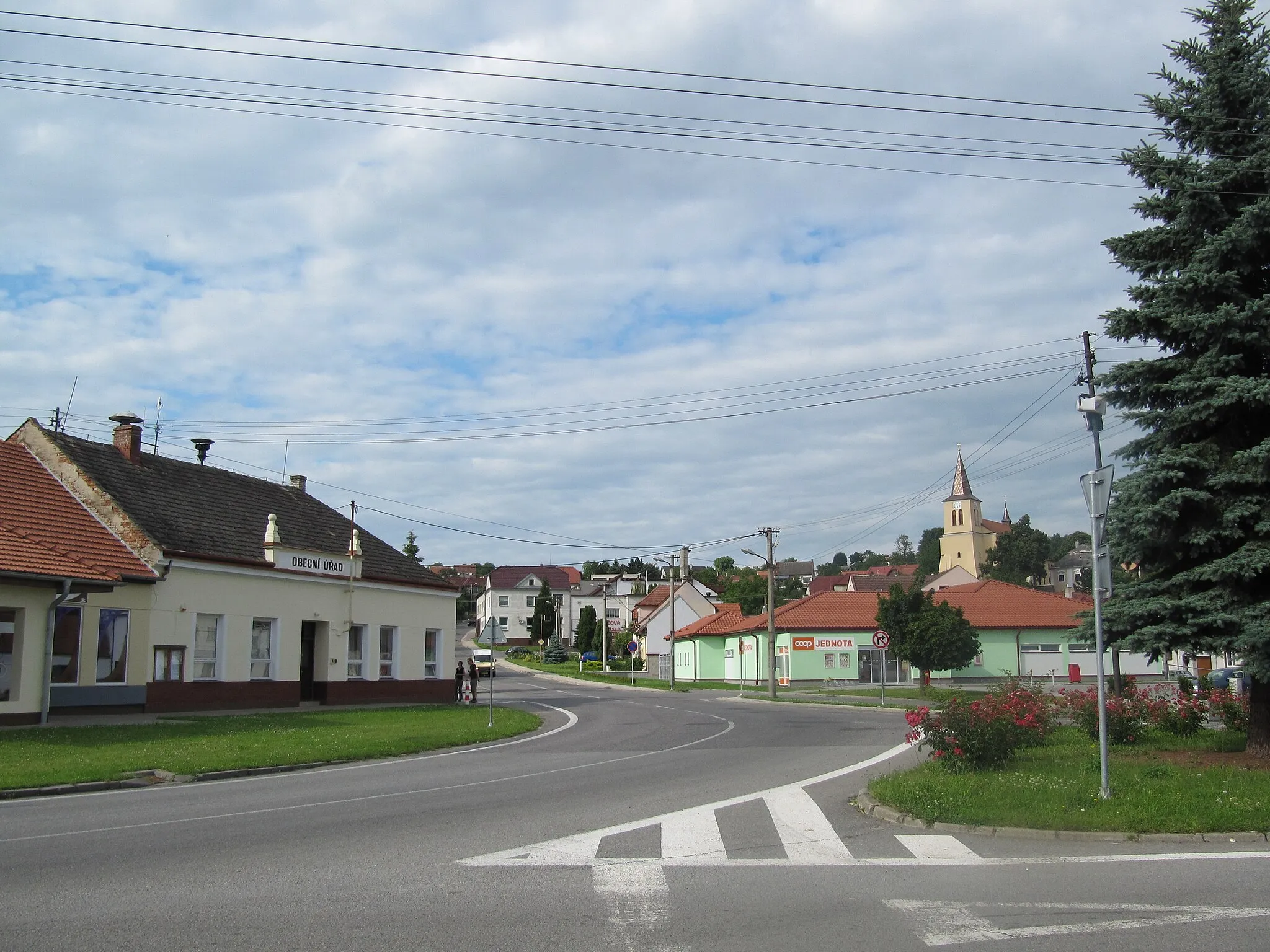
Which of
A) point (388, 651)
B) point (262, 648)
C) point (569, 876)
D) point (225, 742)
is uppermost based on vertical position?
point (262, 648)

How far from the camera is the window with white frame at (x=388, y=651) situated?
36375 mm

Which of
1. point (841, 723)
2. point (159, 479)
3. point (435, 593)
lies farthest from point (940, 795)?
point (435, 593)

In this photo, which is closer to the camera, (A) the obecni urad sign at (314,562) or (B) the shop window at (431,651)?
(A) the obecni urad sign at (314,562)

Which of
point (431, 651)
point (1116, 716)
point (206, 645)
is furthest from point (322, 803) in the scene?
point (431, 651)

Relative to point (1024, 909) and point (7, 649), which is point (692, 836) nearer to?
point (1024, 909)

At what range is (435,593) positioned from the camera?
3903 cm

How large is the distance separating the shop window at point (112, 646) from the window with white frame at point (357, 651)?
903 cm

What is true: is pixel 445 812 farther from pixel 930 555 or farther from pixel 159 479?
pixel 930 555

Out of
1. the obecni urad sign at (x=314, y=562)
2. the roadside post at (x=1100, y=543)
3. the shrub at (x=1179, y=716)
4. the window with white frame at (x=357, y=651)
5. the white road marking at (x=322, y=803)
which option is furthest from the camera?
the window with white frame at (x=357, y=651)

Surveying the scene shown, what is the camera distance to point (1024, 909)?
7445 mm

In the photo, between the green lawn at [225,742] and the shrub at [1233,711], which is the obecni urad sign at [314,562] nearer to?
the green lawn at [225,742]

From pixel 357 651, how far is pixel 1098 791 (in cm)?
2818

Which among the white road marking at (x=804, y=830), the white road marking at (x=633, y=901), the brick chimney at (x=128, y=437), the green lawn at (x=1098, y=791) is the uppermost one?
the brick chimney at (x=128, y=437)

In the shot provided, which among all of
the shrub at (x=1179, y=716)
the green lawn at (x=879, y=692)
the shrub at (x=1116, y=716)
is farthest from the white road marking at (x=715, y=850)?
the green lawn at (x=879, y=692)
